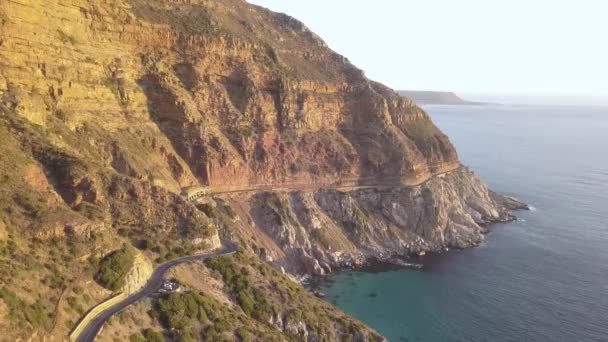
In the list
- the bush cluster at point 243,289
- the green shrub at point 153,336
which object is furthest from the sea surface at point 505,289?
the green shrub at point 153,336

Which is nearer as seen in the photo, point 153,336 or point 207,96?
point 153,336

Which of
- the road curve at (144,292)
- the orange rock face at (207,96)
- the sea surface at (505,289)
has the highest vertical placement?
the orange rock face at (207,96)

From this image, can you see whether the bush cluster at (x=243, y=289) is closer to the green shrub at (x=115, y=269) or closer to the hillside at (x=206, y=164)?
the hillside at (x=206, y=164)

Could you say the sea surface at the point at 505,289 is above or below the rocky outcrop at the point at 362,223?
below

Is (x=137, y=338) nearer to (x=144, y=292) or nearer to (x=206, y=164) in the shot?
(x=144, y=292)

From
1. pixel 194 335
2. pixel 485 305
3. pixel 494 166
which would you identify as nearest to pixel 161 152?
pixel 194 335

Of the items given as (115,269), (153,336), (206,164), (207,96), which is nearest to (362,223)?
(206,164)
